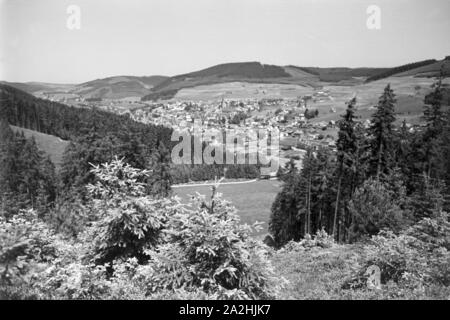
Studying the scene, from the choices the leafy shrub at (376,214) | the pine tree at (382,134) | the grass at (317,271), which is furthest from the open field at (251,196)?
the grass at (317,271)

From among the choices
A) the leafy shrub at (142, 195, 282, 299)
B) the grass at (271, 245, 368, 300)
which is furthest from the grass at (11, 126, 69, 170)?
the leafy shrub at (142, 195, 282, 299)

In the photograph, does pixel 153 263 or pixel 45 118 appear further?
pixel 45 118

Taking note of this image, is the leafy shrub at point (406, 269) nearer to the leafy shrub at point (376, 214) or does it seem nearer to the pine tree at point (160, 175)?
the leafy shrub at point (376, 214)
